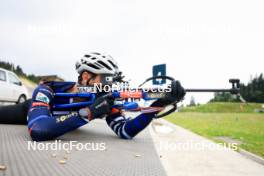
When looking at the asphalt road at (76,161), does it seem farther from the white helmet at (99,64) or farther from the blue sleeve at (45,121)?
the white helmet at (99,64)

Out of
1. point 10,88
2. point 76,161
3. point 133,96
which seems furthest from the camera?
point 10,88

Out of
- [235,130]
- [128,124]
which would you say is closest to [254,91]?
[235,130]

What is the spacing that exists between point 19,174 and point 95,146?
1516 millimetres

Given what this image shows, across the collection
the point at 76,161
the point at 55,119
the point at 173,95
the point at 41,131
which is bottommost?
the point at 76,161

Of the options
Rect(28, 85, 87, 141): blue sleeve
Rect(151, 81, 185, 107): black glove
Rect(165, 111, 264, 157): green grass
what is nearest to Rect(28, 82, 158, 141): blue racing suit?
Rect(28, 85, 87, 141): blue sleeve

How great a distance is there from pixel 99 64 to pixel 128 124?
77 centimetres

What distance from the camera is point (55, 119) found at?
351 centimetres

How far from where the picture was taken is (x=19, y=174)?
6.23ft

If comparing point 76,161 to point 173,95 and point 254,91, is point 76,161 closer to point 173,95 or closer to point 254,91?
point 173,95

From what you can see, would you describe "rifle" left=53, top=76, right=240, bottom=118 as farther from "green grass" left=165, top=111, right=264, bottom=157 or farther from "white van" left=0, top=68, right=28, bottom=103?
"white van" left=0, top=68, right=28, bottom=103

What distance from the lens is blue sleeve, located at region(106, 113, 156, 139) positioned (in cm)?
390

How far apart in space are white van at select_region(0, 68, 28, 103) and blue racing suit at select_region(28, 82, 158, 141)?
445 inches

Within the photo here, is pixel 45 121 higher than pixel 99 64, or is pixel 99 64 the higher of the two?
pixel 99 64

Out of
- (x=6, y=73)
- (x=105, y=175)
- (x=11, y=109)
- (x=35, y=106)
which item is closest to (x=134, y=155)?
(x=105, y=175)
